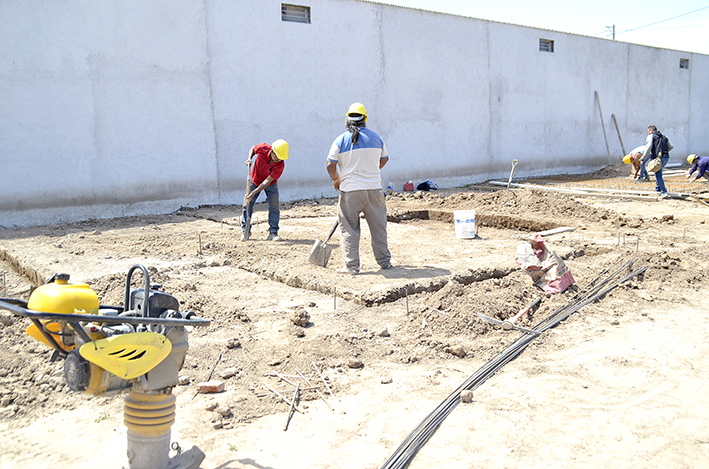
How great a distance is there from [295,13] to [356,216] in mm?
8939

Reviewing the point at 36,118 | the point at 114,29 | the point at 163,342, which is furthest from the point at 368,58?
the point at 163,342

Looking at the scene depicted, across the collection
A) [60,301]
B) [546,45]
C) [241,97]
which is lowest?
[60,301]

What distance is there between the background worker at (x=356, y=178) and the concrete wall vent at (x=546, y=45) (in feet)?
48.2

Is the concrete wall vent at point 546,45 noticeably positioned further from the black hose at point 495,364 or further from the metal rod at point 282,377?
the metal rod at point 282,377

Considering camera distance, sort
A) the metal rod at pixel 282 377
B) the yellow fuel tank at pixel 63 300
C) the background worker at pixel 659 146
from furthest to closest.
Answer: the background worker at pixel 659 146, the metal rod at pixel 282 377, the yellow fuel tank at pixel 63 300

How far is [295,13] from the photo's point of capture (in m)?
13.3

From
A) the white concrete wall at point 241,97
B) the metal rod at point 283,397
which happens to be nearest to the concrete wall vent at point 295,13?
the white concrete wall at point 241,97

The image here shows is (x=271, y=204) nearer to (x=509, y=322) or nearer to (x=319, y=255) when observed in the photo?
(x=319, y=255)

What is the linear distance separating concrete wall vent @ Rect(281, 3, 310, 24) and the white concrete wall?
7.5 inches

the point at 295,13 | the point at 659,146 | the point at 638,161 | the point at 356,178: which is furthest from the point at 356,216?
the point at 638,161

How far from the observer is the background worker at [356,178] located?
Result: 585cm

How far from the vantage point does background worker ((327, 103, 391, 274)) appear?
5848 millimetres

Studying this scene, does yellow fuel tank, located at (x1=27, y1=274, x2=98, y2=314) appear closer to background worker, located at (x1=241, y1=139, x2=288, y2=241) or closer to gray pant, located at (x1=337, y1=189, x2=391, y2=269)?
Result: gray pant, located at (x1=337, y1=189, x2=391, y2=269)

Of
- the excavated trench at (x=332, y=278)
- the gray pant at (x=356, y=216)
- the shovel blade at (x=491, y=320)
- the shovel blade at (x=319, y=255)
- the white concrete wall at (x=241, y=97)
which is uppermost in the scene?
the white concrete wall at (x=241, y=97)
